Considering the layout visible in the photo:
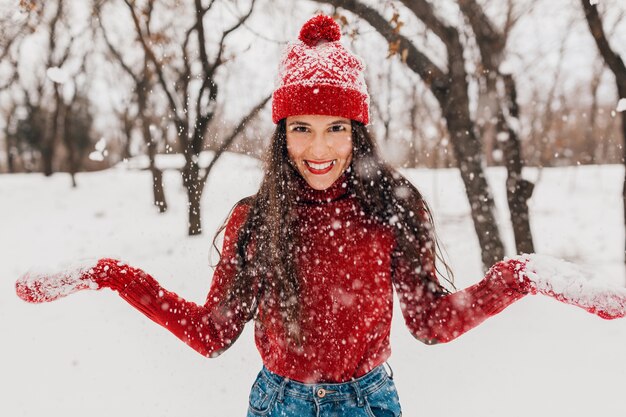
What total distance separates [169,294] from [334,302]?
1.63 ft

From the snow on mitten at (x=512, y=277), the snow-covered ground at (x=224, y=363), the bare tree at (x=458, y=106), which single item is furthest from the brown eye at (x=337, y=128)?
the bare tree at (x=458, y=106)

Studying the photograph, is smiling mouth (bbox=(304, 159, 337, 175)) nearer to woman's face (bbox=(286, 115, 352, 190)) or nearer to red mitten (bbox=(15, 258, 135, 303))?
woman's face (bbox=(286, 115, 352, 190))

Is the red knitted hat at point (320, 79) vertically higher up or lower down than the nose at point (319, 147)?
higher up

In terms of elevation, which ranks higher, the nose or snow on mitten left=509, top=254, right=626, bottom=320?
the nose

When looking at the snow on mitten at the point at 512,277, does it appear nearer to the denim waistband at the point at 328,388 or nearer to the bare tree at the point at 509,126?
the denim waistband at the point at 328,388

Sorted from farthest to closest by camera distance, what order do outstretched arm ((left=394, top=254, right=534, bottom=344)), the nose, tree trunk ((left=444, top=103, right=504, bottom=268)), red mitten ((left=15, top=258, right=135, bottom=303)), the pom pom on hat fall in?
tree trunk ((left=444, top=103, right=504, bottom=268)), the pom pom on hat, the nose, outstretched arm ((left=394, top=254, right=534, bottom=344)), red mitten ((left=15, top=258, right=135, bottom=303))

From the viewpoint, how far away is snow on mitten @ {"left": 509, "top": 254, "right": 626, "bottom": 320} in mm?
1293

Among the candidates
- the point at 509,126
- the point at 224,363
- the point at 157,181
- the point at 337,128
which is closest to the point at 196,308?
the point at 337,128

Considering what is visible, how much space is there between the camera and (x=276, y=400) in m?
1.59

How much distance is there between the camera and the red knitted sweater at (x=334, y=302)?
158 cm

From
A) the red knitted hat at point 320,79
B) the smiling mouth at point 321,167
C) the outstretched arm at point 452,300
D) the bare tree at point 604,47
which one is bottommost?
the outstretched arm at point 452,300

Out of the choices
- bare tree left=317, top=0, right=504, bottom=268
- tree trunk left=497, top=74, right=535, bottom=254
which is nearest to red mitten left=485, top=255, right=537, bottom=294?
bare tree left=317, top=0, right=504, bottom=268

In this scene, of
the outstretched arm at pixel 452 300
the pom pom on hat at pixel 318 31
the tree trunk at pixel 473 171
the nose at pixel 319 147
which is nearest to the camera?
the outstretched arm at pixel 452 300

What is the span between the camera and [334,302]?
1.62m
